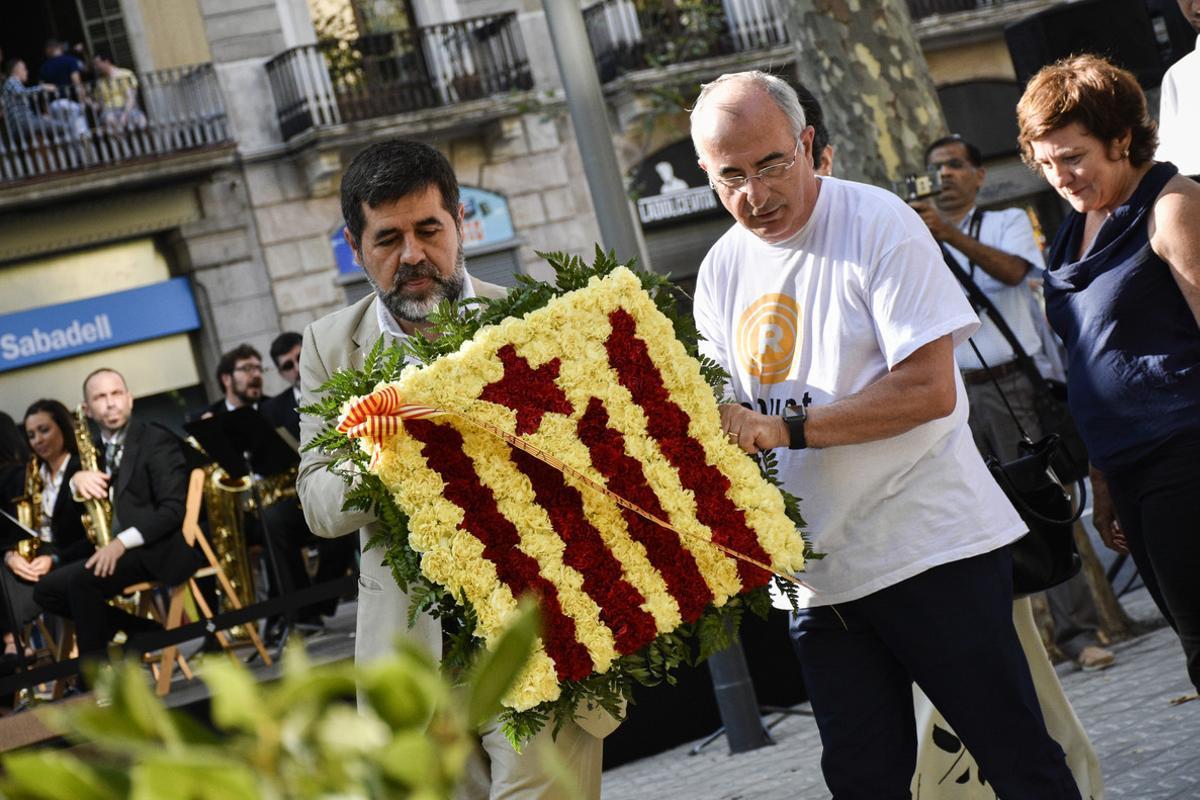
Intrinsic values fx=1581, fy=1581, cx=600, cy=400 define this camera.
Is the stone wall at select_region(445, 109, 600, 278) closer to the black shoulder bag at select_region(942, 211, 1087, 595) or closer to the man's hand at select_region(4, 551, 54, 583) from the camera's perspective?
the man's hand at select_region(4, 551, 54, 583)

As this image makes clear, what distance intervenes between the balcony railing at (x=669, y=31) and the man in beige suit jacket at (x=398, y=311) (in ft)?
62.5

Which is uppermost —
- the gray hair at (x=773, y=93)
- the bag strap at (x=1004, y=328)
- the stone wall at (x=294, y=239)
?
the stone wall at (x=294, y=239)

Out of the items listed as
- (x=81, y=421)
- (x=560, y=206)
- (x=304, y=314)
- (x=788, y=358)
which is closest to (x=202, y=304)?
(x=304, y=314)

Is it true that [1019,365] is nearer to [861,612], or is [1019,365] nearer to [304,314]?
[861,612]

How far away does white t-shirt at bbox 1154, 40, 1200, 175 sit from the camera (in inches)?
184

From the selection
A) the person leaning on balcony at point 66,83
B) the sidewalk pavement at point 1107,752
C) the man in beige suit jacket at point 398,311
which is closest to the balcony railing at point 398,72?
the person leaning on balcony at point 66,83

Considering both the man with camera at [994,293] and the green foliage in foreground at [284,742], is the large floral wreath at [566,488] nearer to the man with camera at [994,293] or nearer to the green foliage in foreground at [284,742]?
the green foliage in foreground at [284,742]

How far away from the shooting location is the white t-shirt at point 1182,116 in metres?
4.68

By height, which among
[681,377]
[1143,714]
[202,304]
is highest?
[202,304]

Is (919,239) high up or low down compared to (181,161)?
down

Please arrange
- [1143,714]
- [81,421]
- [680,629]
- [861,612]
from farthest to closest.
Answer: [81,421] < [1143,714] < [861,612] < [680,629]

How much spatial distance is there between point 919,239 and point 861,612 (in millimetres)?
798

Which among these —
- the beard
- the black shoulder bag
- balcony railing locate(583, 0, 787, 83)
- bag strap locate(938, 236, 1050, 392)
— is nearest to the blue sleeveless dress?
the black shoulder bag

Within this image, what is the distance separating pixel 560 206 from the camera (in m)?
22.5
